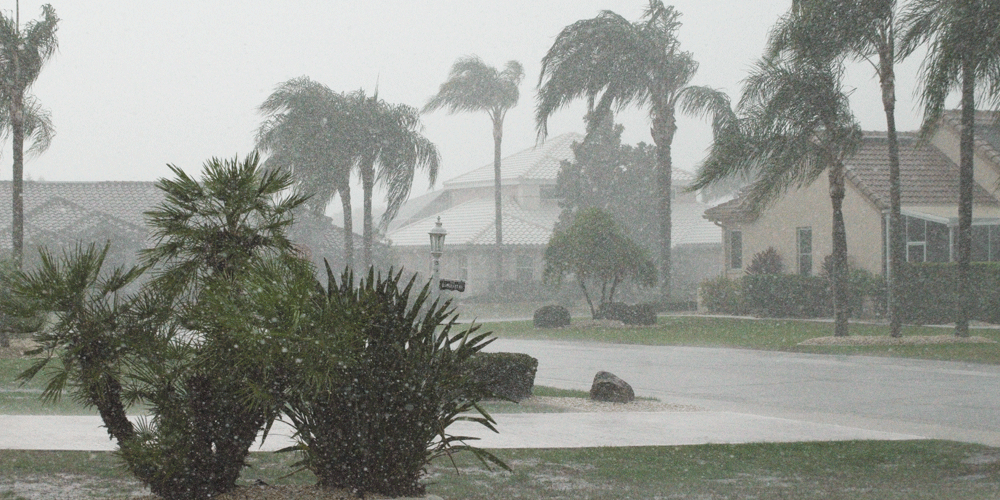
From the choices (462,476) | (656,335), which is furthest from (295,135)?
(462,476)

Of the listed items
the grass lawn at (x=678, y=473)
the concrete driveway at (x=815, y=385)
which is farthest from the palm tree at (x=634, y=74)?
the grass lawn at (x=678, y=473)

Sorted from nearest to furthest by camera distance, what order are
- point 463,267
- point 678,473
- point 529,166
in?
point 678,473
point 463,267
point 529,166

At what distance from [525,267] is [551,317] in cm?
1973

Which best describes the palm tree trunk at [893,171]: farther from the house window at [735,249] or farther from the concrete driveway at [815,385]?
the house window at [735,249]

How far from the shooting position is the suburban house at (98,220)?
39656 mm

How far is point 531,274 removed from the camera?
51531mm

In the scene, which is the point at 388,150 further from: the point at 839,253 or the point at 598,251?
the point at 839,253

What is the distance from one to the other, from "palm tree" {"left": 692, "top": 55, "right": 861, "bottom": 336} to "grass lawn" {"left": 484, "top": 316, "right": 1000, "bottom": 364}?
2085 millimetres

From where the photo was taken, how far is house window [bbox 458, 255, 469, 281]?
52438mm

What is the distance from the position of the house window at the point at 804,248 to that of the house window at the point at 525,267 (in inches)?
726

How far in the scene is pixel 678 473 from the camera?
8.29 metres

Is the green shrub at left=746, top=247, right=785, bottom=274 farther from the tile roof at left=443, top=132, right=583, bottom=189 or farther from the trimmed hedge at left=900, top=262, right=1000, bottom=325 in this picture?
the tile roof at left=443, top=132, right=583, bottom=189

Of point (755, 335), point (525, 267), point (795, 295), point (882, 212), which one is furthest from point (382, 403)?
point (525, 267)

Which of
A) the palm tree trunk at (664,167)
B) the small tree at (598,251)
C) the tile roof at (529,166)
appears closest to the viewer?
the small tree at (598,251)
